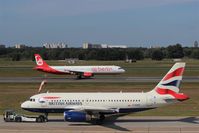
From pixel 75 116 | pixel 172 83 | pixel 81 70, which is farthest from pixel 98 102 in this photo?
pixel 81 70

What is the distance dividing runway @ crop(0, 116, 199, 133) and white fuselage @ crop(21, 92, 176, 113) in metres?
1.29

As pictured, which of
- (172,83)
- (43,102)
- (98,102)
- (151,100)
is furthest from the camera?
(43,102)

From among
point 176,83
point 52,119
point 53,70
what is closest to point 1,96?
point 52,119

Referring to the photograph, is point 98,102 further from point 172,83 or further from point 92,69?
point 92,69

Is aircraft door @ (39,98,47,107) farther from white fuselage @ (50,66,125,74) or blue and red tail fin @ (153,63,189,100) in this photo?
white fuselage @ (50,66,125,74)

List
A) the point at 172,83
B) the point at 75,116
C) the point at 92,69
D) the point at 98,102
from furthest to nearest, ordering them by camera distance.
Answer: the point at 92,69 → the point at 172,83 → the point at 98,102 → the point at 75,116

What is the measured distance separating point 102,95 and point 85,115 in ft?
10.8

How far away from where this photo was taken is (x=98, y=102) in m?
37.7

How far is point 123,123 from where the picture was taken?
36938mm

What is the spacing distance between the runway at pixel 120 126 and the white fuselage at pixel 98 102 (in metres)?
1.29

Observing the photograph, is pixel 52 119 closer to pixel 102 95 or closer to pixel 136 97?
pixel 102 95

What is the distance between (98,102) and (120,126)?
3525 mm

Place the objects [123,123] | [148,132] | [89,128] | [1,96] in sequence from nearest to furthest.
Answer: [148,132], [89,128], [123,123], [1,96]

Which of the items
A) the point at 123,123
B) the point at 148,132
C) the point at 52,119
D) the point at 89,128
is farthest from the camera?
the point at 52,119
